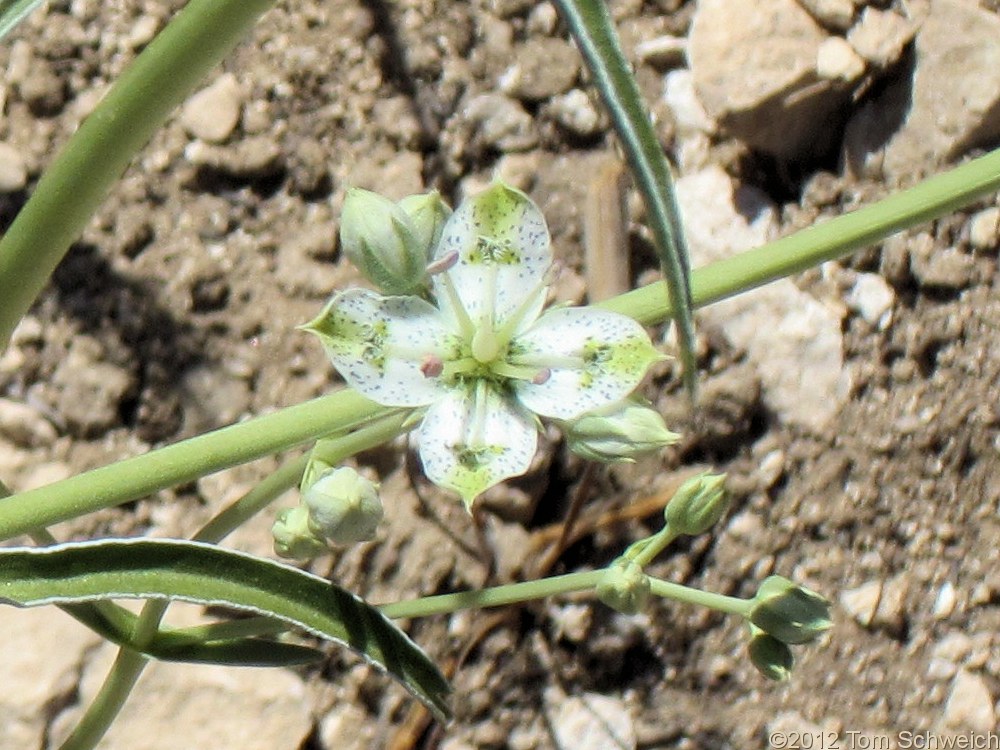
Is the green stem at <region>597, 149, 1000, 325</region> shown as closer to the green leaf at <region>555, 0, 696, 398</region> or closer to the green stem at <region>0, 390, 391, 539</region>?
the green leaf at <region>555, 0, 696, 398</region>

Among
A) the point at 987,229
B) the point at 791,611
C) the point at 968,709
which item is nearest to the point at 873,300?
the point at 987,229

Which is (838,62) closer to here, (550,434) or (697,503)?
(550,434)

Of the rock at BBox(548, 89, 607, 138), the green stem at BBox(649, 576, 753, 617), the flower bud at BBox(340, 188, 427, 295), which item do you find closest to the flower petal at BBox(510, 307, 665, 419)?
the flower bud at BBox(340, 188, 427, 295)

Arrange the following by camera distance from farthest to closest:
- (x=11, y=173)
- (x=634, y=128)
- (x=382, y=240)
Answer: (x=11, y=173)
(x=382, y=240)
(x=634, y=128)

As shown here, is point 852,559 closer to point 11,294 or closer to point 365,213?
point 365,213

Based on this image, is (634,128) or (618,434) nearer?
(634,128)

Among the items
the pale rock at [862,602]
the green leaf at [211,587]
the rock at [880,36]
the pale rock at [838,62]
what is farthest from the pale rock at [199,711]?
the rock at [880,36]

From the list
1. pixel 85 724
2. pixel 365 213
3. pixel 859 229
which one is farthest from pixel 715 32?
pixel 85 724
